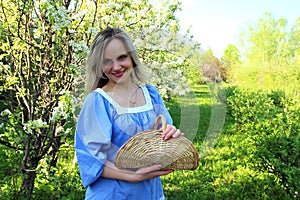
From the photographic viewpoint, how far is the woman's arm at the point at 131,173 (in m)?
1.51

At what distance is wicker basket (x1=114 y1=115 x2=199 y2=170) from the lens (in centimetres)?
136

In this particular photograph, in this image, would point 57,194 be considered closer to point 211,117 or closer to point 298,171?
point 298,171

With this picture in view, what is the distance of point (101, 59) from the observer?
1573 millimetres

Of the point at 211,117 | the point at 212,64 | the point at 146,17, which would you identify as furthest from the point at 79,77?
the point at 211,117

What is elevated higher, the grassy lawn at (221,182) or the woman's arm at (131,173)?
the woman's arm at (131,173)

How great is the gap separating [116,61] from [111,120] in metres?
0.25

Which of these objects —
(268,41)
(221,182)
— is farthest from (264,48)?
(221,182)

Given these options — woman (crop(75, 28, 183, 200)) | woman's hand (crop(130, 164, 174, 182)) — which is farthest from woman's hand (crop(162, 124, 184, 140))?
woman's hand (crop(130, 164, 174, 182))

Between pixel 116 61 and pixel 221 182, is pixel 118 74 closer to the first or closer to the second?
pixel 116 61

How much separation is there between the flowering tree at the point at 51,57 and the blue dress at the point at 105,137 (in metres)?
1.27

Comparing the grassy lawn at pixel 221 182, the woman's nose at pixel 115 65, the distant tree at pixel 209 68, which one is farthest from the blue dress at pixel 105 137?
the grassy lawn at pixel 221 182

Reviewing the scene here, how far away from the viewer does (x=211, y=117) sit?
1.45 meters

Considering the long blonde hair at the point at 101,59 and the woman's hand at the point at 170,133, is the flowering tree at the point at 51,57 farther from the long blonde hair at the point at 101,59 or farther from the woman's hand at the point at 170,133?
the woman's hand at the point at 170,133

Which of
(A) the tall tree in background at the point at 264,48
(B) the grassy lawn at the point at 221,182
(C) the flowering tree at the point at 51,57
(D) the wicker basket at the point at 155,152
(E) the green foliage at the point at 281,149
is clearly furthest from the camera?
(A) the tall tree in background at the point at 264,48
